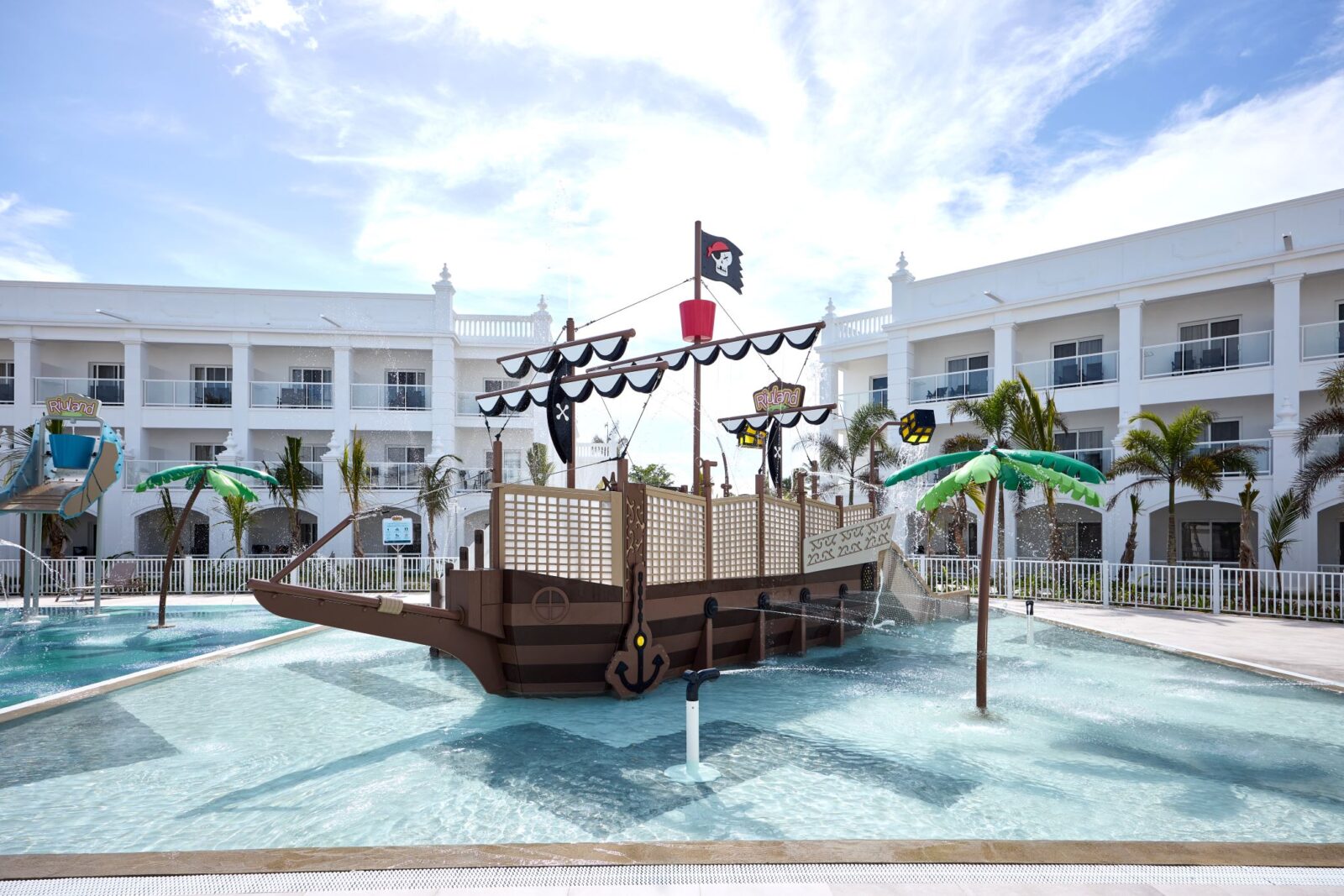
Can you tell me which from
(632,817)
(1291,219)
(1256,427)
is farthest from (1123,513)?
(632,817)

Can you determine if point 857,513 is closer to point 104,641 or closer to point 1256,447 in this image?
point 1256,447

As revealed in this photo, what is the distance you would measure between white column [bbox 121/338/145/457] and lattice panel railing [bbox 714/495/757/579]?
24561 millimetres

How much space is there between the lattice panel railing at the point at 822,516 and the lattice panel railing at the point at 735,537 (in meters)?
2.00

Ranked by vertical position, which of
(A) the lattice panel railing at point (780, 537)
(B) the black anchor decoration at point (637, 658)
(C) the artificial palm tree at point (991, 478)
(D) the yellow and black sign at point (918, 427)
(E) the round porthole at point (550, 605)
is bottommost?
(B) the black anchor decoration at point (637, 658)

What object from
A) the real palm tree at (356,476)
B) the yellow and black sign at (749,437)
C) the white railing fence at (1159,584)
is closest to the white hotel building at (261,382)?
the real palm tree at (356,476)

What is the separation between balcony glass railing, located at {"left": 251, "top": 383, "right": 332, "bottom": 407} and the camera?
2683cm

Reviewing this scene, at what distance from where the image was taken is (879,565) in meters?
13.8

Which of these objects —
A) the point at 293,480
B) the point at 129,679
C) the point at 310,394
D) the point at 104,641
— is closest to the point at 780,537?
the point at 129,679

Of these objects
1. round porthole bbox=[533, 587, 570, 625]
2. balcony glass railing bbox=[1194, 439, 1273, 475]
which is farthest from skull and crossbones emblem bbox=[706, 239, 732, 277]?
balcony glass railing bbox=[1194, 439, 1273, 475]

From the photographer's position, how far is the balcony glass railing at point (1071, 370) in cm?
2359

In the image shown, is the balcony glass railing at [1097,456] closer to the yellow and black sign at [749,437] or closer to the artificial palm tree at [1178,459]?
the artificial palm tree at [1178,459]

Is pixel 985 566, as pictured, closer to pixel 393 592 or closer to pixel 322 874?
pixel 322 874

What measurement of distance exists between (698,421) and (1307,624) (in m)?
12.5

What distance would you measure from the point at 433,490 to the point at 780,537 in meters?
15.5
